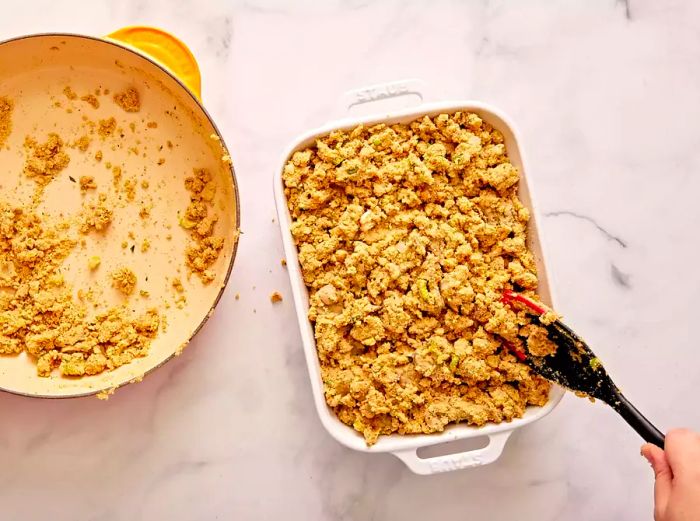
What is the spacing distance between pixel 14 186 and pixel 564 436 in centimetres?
113

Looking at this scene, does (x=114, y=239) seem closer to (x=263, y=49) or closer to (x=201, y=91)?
(x=201, y=91)

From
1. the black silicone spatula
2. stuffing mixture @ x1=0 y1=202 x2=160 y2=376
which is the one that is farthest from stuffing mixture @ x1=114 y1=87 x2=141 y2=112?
the black silicone spatula

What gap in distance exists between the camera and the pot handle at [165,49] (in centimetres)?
127

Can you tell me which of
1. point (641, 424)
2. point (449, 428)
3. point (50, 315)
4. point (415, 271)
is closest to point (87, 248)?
point (50, 315)

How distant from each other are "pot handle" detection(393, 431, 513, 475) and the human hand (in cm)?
23

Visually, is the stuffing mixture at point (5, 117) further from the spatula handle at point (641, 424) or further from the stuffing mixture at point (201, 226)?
the spatula handle at point (641, 424)

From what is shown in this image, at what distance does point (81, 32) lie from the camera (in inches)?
52.2

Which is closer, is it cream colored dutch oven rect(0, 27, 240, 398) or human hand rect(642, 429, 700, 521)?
human hand rect(642, 429, 700, 521)

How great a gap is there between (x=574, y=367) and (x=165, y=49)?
0.90 meters

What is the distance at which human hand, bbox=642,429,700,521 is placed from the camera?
1.00 meters

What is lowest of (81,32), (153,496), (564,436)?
(564,436)

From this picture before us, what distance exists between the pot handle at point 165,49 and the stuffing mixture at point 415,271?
0.91 ft

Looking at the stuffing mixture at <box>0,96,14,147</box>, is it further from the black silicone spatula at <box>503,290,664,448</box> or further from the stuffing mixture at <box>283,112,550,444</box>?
the black silicone spatula at <box>503,290,664,448</box>

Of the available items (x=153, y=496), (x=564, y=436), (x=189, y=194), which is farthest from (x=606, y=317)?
(x=153, y=496)
